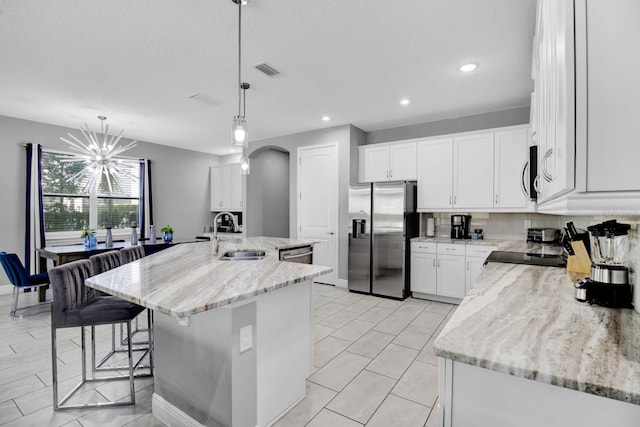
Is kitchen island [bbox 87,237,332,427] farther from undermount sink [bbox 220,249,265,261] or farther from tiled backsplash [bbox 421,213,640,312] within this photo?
tiled backsplash [bbox 421,213,640,312]

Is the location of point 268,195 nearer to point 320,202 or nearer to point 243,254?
point 320,202

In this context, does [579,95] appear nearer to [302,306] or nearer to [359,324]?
[302,306]

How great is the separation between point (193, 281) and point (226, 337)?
1.19 feet

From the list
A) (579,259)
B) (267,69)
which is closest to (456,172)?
(579,259)

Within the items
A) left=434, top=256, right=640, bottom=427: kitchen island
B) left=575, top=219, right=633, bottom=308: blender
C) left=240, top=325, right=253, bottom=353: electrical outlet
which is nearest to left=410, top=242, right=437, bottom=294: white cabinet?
left=575, top=219, right=633, bottom=308: blender

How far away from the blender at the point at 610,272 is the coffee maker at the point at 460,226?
3.11m

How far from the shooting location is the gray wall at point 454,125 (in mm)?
4242

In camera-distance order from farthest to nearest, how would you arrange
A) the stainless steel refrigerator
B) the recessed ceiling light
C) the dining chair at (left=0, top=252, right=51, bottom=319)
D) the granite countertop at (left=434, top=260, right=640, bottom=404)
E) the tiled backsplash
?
the stainless steel refrigerator
the tiled backsplash
the dining chair at (left=0, top=252, right=51, bottom=319)
the recessed ceiling light
the granite countertop at (left=434, top=260, right=640, bottom=404)

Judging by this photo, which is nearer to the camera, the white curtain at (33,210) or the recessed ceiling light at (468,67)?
the recessed ceiling light at (468,67)

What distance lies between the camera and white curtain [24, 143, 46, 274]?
4.77 meters

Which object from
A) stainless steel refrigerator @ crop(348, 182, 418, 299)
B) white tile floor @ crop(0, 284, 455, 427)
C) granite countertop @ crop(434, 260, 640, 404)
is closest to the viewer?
granite countertop @ crop(434, 260, 640, 404)

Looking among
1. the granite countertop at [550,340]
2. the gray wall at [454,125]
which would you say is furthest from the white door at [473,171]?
the granite countertop at [550,340]

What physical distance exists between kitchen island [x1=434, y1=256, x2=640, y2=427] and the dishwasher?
2398 mm

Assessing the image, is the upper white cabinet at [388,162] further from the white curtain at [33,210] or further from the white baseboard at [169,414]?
the white curtain at [33,210]
